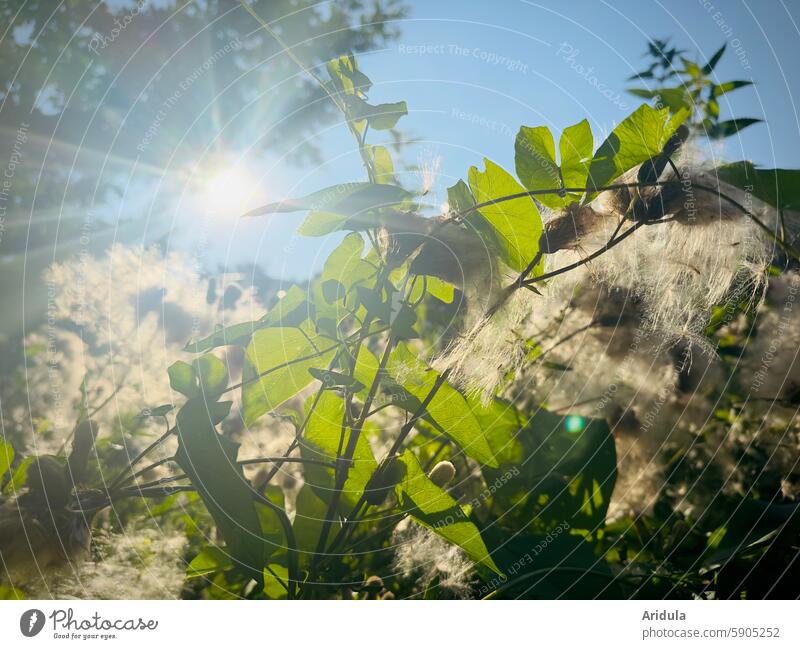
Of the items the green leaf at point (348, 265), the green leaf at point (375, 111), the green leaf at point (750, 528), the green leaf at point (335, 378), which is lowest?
the green leaf at point (750, 528)

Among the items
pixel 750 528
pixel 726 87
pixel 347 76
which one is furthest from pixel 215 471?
pixel 726 87

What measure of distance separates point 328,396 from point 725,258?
33 cm

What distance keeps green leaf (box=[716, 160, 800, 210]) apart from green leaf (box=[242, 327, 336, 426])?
33 cm

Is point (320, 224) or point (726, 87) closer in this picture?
point (320, 224)

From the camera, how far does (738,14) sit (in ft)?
1.66

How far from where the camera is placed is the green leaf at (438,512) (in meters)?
0.37

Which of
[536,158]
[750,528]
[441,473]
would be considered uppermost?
[536,158]

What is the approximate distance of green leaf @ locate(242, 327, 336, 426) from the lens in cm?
38

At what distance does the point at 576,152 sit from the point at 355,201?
6.1 inches

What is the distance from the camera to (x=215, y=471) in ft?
1.11

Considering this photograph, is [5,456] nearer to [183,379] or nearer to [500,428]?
[183,379]

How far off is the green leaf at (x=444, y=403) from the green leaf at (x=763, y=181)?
10.3 inches

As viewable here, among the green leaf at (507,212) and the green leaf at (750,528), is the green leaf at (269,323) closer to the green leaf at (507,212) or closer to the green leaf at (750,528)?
the green leaf at (507,212)
